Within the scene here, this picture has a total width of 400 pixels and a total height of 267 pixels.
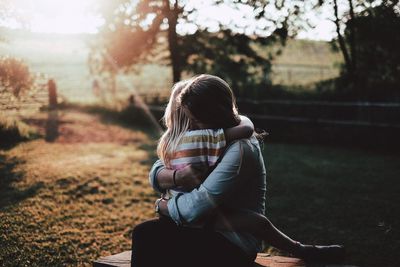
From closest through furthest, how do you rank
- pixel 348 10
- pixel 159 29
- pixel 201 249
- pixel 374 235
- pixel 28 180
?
pixel 201 249, pixel 374 235, pixel 28 180, pixel 348 10, pixel 159 29

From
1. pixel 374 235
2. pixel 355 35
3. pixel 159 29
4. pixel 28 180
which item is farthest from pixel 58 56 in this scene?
pixel 374 235

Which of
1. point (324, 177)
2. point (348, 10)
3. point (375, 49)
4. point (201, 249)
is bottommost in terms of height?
point (324, 177)

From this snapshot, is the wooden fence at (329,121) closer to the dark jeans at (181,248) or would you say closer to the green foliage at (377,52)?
the green foliage at (377,52)

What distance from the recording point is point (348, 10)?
13242 mm

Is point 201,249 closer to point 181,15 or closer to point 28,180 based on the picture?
point 28,180

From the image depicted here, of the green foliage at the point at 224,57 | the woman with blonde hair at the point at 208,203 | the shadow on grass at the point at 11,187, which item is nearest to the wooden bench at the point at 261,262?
the woman with blonde hair at the point at 208,203

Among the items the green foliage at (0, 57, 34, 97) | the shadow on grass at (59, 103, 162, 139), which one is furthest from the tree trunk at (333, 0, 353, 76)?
the green foliage at (0, 57, 34, 97)

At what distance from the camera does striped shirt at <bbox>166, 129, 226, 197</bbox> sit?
2.46m

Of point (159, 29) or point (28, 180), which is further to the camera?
point (159, 29)

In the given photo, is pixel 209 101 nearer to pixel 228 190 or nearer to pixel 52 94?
pixel 228 190

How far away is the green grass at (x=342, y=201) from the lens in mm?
5035

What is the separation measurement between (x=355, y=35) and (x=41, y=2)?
9.88m

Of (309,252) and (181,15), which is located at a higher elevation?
(181,15)

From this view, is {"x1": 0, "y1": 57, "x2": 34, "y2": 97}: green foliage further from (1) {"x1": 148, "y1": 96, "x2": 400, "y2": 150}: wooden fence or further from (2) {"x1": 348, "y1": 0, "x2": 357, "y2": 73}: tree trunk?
(2) {"x1": 348, "y1": 0, "x2": 357, "y2": 73}: tree trunk
